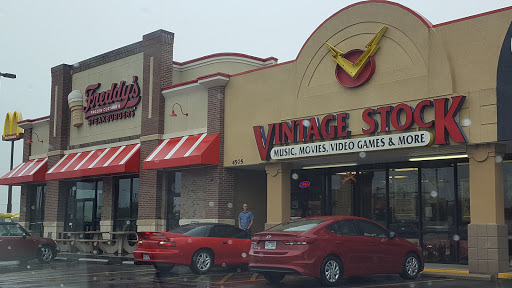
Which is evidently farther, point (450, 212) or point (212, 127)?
point (212, 127)

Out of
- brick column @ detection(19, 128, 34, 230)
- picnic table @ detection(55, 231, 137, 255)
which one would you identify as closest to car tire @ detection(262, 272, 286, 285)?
picnic table @ detection(55, 231, 137, 255)

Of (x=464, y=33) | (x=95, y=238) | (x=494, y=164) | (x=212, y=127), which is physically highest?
(x=464, y=33)

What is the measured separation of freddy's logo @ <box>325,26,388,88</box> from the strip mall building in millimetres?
48

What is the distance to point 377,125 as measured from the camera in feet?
58.2

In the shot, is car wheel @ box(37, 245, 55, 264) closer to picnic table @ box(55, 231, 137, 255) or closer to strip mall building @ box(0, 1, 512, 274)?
picnic table @ box(55, 231, 137, 255)

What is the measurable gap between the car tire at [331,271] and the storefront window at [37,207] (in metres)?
23.9

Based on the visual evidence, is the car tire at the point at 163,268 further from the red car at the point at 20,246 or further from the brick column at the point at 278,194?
the red car at the point at 20,246

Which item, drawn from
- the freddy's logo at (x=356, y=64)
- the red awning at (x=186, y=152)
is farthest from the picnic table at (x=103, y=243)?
the freddy's logo at (x=356, y=64)

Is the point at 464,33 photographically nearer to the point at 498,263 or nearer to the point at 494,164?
the point at 494,164

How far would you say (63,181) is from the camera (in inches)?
1224

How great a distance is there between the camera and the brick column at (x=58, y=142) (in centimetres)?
3094

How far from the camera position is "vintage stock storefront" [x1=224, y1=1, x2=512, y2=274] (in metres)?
15.6

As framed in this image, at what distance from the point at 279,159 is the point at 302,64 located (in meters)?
3.19

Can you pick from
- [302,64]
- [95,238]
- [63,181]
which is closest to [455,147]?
[302,64]
